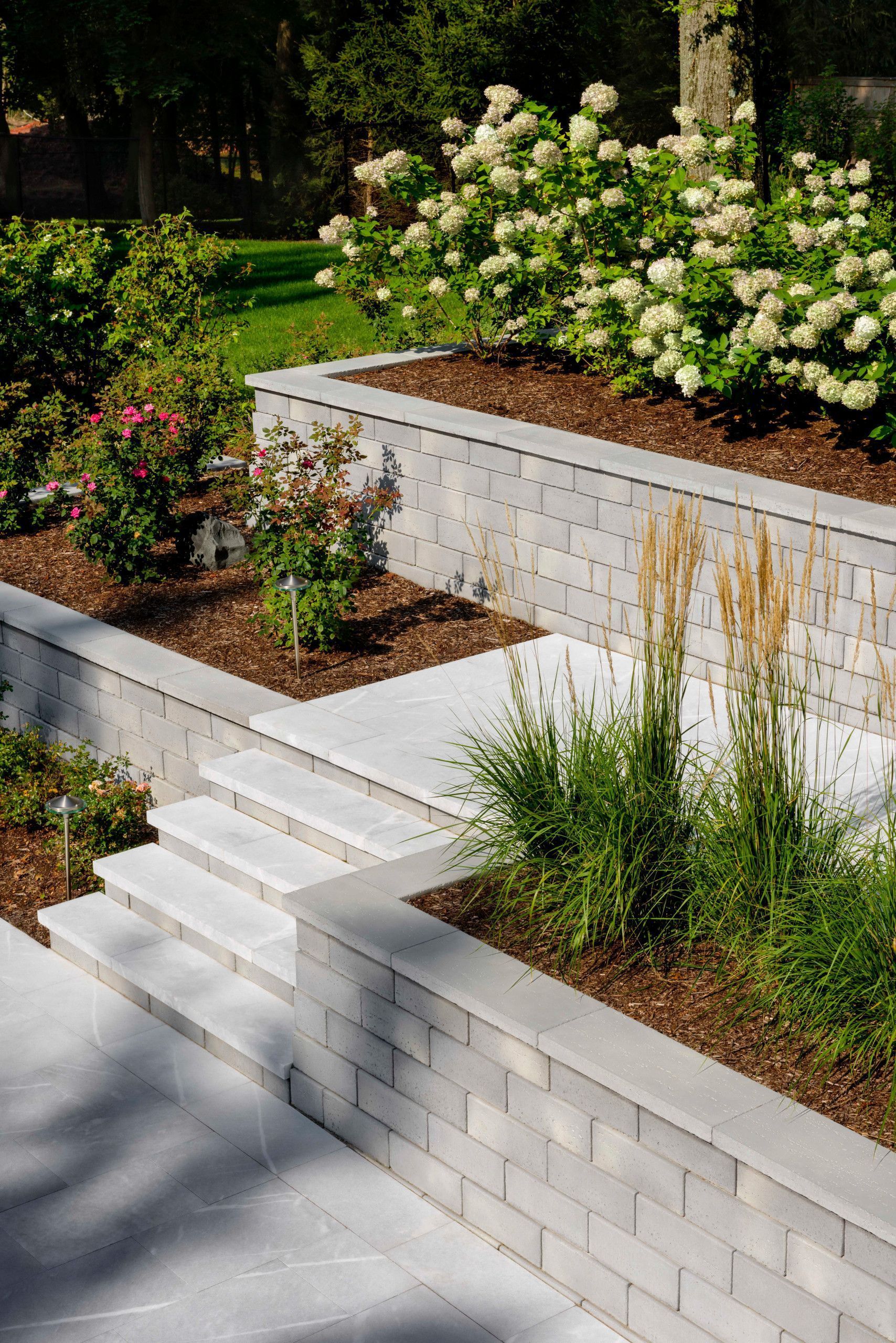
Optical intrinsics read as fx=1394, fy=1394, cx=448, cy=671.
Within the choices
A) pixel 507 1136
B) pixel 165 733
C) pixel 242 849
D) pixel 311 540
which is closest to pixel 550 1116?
pixel 507 1136

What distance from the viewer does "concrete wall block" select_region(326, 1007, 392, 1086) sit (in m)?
3.92

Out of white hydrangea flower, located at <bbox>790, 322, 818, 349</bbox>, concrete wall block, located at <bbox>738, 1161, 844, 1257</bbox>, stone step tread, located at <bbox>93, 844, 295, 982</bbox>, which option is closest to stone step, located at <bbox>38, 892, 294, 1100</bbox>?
stone step tread, located at <bbox>93, 844, 295, 982</bbox>

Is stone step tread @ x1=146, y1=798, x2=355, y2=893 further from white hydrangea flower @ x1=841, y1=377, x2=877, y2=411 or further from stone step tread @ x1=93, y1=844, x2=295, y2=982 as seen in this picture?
white hydrangea flower @ x1=841, y1=377, x2=877, y2=411

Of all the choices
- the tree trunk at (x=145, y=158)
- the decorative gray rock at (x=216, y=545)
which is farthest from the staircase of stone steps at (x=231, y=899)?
the tree trunk at (x=145, y=158)

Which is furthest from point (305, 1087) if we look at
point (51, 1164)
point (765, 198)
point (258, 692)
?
point (765, 198)

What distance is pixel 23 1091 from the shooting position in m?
4.42

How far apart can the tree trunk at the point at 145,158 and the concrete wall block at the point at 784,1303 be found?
2301cm

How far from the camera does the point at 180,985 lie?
4.80 metres

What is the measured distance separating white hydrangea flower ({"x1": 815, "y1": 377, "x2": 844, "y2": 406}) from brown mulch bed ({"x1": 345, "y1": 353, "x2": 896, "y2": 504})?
317mm

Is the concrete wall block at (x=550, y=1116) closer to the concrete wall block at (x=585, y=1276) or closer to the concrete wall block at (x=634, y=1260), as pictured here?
the concrete wall block at (x=634, y=1260)

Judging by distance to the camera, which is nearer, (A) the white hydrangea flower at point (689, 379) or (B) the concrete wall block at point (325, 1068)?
(B) the concrete wall block at point (325, 1068)

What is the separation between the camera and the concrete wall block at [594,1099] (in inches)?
126

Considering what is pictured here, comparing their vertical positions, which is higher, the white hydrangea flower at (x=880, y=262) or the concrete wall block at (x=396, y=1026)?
the white hydrangea flower at (x=880, y=262)

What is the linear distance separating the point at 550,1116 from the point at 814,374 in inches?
162
